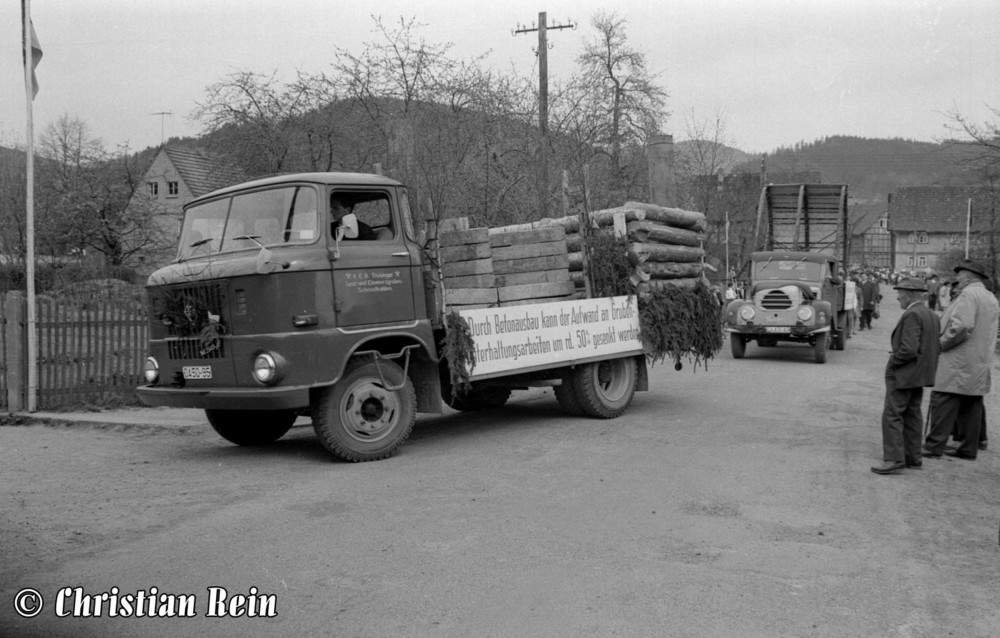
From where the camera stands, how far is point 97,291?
15969 millimetres

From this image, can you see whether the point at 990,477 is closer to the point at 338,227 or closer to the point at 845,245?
the point at 338,227

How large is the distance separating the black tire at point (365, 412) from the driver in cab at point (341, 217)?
44.7 inches

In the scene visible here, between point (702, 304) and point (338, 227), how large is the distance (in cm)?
542

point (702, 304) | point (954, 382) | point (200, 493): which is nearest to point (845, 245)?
point (702, 304)

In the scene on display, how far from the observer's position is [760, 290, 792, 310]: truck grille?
1955 cm

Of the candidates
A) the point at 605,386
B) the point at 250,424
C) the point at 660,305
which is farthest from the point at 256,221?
the point at 660,305

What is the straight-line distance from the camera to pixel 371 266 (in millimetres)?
8180

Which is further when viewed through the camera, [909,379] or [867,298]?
[867,298]

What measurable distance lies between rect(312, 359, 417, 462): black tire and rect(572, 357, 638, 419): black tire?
2.62 metres

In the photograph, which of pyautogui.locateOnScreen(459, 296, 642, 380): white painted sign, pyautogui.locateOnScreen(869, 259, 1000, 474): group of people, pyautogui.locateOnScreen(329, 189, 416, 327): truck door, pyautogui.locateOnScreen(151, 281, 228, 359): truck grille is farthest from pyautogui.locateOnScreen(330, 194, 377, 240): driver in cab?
pyautogui.locateOnScreen(869, 259, 1000, 474): group of people

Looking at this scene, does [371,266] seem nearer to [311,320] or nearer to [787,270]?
[311,320]

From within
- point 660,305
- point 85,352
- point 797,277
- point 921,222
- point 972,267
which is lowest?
point 85,352

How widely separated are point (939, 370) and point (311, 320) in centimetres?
566

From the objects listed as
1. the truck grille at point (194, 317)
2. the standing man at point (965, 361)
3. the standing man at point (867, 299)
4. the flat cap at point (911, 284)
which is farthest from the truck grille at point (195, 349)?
the standing man at point (867, 299)
